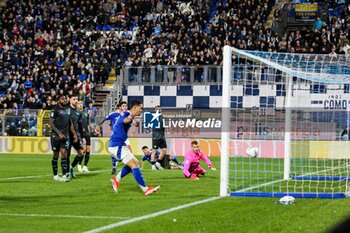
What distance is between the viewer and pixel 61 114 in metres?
16.8

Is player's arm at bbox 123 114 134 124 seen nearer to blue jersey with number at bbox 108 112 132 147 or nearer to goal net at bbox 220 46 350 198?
blue jersey with number at bbox 108 112 132 147

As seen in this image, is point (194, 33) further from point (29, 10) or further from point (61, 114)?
point (61, 114)

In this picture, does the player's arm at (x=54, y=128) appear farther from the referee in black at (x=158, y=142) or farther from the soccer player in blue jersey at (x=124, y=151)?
the referee in black at (x=158, y=142)

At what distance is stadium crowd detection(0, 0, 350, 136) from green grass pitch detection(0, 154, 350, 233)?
64.4 ft

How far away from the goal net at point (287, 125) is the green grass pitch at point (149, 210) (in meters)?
1.12

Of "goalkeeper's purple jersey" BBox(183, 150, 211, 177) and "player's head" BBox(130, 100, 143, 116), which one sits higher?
"player's head" BBox(130, 100, 143, 116)

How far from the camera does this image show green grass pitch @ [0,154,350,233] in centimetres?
901

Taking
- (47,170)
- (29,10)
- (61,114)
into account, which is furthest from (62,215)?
(29,10)

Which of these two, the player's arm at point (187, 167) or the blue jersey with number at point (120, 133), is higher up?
the blue jersey with number at point (120, 133)

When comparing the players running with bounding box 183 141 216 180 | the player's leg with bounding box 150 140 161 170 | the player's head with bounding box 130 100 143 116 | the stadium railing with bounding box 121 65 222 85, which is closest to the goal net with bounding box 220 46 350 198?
the players running with bounding box 183 141 216 180

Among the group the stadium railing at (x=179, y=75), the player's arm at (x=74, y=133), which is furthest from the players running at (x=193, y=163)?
the stadium railing at (x=179, y=75)

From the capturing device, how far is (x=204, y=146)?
31156 mm

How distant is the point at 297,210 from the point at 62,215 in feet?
10.9

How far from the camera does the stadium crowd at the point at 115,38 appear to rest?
1378 inches
